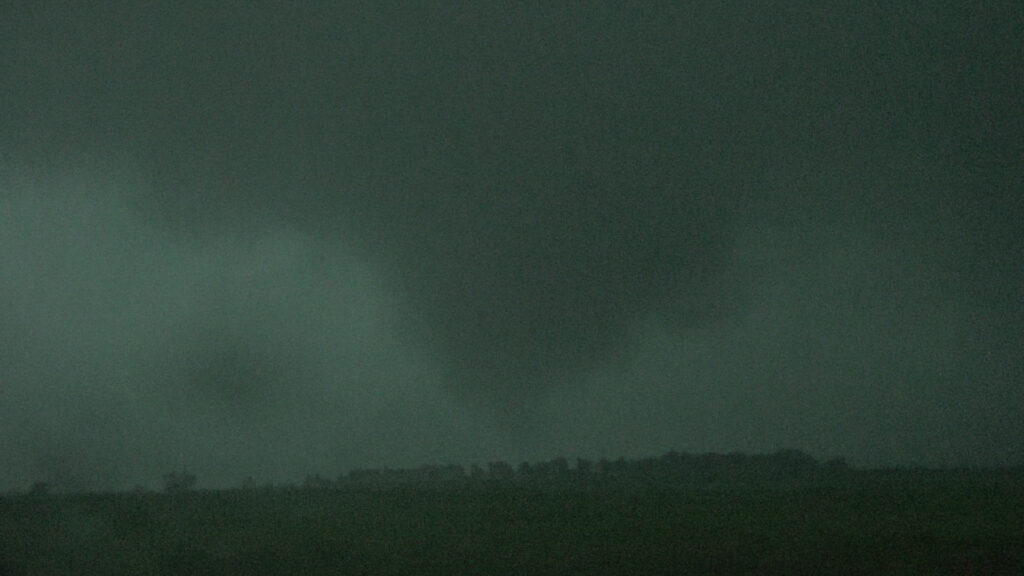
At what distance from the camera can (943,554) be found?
87.4 feet

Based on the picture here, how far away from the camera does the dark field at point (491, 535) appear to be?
24.5 metres

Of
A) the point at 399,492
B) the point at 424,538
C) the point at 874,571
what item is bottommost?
the point at 874,571

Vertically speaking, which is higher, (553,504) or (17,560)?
(553,504)

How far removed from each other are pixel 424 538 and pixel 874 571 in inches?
482

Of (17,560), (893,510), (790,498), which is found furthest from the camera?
(790,498)

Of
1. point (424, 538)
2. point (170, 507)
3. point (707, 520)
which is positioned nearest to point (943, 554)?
point (707, 520)

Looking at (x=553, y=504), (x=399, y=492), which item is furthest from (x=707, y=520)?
(x=399, y=492)

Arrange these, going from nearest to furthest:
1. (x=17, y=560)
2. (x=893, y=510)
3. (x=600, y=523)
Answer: (x=17, y=560)
(x=600, y=523)
(x=893, y=510)

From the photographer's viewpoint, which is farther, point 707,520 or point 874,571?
point 707,520

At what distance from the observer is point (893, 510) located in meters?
41.3

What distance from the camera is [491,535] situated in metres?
30.9

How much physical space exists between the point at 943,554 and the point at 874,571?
11.9 ft

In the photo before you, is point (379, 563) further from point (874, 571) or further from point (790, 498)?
point (790, 498)

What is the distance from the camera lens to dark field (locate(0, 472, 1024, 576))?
80.3 feet
